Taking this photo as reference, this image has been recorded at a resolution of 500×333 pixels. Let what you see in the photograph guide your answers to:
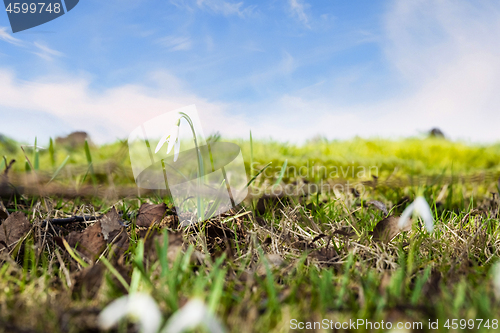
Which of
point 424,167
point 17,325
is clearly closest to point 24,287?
point 17,325

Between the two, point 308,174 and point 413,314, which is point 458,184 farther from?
→ point 413,314

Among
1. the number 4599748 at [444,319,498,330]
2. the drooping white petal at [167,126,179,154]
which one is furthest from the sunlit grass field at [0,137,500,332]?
the drooping white petal at [167,126,179,154]

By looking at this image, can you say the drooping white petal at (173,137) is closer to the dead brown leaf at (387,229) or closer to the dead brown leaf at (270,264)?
the dead brown leaf at (270,264)

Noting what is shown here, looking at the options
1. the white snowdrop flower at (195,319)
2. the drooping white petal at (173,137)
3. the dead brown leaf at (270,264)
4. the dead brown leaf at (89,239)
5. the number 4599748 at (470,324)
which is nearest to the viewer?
the white snowdrop flower at (195,319)

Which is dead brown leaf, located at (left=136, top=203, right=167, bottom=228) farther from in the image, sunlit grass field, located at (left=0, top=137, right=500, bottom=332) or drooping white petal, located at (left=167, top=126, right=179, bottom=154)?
drooping white petal, located at (left=167, top=126, right=179, bottom=154)

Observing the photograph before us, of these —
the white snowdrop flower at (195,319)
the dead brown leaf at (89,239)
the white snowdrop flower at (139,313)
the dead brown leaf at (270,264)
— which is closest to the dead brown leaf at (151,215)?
the dead brown leaf at (89,239)

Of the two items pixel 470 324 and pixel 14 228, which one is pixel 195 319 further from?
pixel 14 228

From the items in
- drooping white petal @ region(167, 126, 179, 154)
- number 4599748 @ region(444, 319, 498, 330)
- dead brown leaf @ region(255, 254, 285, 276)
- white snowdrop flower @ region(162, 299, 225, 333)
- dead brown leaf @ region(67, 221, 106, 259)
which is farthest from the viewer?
drooping white petal @ region(167, 126, 179, 154)

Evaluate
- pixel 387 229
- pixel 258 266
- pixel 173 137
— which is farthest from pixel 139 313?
pixel 387 229

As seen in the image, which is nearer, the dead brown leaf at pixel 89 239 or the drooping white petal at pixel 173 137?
the dead brown leaf at pixel 89 239
